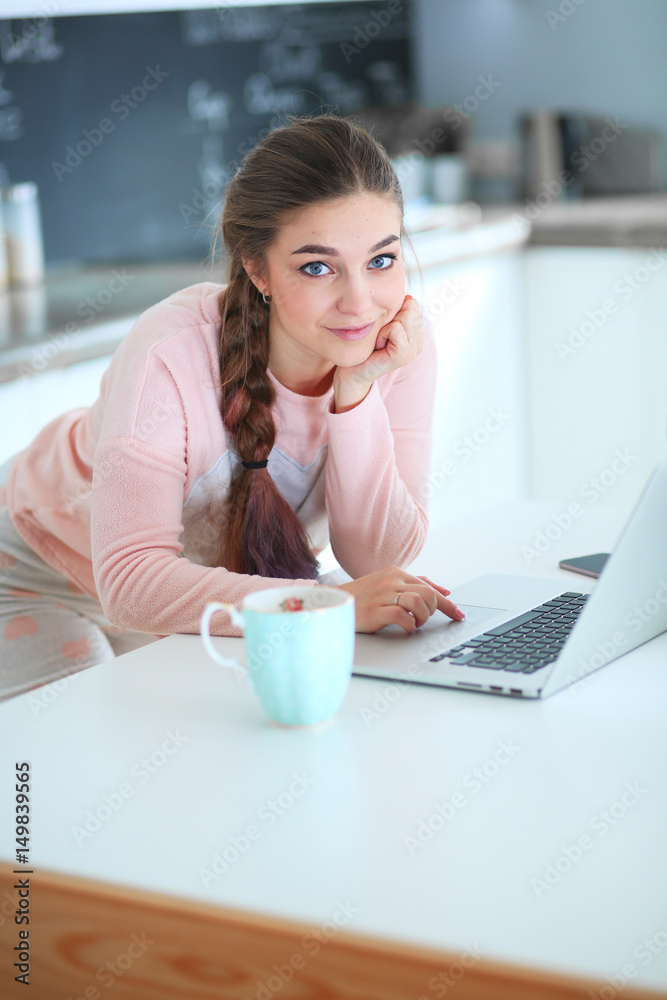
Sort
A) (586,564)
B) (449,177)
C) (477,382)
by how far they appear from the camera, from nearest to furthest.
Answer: (586,564)
(477,382)
(449,177)

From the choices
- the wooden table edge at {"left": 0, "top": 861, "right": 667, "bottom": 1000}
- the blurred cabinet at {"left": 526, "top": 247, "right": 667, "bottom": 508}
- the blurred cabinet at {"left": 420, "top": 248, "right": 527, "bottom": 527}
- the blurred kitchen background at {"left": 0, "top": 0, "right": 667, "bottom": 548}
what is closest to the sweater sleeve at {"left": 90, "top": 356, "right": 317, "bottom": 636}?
the wooden table edge at {"left": 0, "top": 861, "right": 667, "bottom": 1000}

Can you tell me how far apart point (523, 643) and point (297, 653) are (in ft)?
0.76

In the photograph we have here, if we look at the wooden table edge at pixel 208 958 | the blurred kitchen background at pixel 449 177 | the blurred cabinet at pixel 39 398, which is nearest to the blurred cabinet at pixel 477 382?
the blurred kitchen background at pixel 449 177

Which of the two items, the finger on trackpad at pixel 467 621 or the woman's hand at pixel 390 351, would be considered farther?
the woman's hand at pixel 390 351

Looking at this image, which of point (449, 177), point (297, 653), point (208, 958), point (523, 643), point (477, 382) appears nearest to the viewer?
point (208, 958)

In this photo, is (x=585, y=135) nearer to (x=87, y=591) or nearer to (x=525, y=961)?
(x=87, y=591)

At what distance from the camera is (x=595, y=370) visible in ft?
9.82

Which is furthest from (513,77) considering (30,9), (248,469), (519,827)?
(519,827)

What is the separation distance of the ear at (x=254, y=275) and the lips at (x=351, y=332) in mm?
138

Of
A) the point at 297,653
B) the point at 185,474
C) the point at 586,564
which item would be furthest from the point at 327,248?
the point at 297,653

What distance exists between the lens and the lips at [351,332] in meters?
1.21

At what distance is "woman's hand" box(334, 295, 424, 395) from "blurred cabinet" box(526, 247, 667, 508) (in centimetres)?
175

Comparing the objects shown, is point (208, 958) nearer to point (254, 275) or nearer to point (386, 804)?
point (386, 804)

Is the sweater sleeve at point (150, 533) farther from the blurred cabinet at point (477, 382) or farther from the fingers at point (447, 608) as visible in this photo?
the blurred cabinet at point (477, 382)
